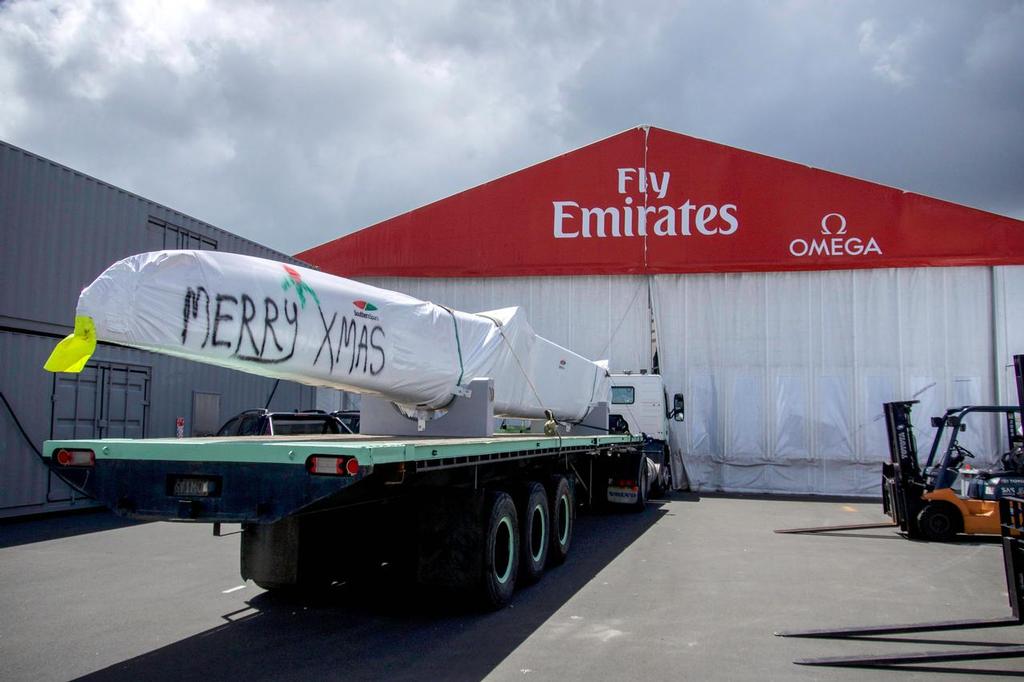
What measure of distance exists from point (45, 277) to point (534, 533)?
9222mm

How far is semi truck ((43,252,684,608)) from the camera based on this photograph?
498cm

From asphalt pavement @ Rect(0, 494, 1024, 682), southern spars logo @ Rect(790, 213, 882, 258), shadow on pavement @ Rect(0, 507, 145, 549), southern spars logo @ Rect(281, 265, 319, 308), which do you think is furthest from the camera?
southern spars logo @ Rect(790, 213, 882, 258)

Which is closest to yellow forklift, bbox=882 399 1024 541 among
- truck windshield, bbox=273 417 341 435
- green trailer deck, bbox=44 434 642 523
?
→ truck windshield, bbox=273 417 341 435

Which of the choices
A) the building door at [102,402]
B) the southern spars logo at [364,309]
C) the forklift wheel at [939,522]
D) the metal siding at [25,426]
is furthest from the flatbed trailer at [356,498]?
the building door at [102,402]

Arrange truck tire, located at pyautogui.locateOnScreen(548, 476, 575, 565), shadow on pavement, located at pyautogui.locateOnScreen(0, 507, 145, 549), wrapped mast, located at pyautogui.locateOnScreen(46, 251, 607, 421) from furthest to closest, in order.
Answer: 1. shadow on pavement, located at pyautogui.locateOnScreen(0, 507, 145, 549)
2. truck tire, located at pyautogui.locateOnScreen(548, 476, 575, 565)
3. wrapped mast, located at pyautogui.locateOnScreen(46, 251, 607, 421)

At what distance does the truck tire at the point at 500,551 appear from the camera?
671 centimetres

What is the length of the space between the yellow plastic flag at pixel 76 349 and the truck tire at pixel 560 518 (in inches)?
217

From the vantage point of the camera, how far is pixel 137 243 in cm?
1412

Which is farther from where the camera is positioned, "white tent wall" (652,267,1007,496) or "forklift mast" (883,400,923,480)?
"white tent wall" (652,267,1007,496)

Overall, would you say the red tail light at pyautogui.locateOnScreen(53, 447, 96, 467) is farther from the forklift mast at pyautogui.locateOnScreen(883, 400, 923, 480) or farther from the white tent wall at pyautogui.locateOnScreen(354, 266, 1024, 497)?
the white tent wall at pyautogui.locateOnScreen(354, 266, 1024, 497)

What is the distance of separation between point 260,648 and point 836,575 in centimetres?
640

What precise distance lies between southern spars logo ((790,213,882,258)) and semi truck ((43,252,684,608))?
11.9 metres

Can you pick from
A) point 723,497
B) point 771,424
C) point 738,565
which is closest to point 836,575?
point 738,565

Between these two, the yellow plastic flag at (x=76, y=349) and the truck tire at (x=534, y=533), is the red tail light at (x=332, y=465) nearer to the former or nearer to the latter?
the yellow plastic flag at (x=76, y=349)
